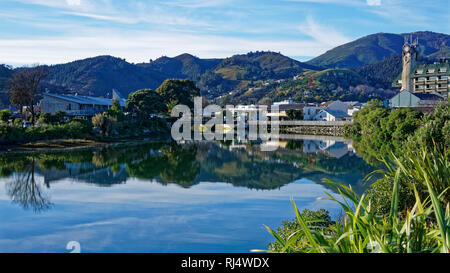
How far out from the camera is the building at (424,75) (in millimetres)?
73500

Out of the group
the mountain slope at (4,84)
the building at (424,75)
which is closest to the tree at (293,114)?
the building at (424,75)

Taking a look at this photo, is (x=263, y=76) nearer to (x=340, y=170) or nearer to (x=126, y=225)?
(x=340, y=170)

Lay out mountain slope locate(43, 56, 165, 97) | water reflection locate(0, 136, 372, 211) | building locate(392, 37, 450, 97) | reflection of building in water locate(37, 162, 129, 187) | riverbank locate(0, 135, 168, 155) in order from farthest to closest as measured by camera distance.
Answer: mountain slope locate(43, 56, 165, 97), building locate(392, 37, 450, 97), riverbank locate(0, 135, 168, 155), reflection of building in water locate(37, 162, 129, 187), water reflection locate(0, 136, 372, 211)

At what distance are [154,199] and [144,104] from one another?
129 ft

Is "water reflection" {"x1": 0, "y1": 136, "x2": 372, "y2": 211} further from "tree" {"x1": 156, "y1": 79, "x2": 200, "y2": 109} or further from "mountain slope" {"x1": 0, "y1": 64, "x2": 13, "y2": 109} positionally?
"mountain slope" {"x1": 0, "y1": 64, "x2": 13, "y2": 109}

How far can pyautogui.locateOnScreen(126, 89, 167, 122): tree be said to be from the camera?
53281mm

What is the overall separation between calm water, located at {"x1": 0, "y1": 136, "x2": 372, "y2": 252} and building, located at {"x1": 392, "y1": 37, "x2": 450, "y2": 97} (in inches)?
2148

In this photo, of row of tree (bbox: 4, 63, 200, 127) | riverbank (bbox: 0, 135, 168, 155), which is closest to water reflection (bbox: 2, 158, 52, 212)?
riverbank (bbox: 0, 135, 168, 155)

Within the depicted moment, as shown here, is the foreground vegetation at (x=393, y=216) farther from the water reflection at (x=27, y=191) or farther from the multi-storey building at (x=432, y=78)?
the multi-storey building at (x=432, y=78)

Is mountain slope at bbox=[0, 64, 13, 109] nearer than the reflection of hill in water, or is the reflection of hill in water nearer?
the reflection of hill in water

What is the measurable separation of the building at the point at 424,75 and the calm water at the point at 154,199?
54572 millimetres

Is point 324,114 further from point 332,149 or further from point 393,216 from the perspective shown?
point 393,216

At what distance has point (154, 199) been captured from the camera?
15.0m
